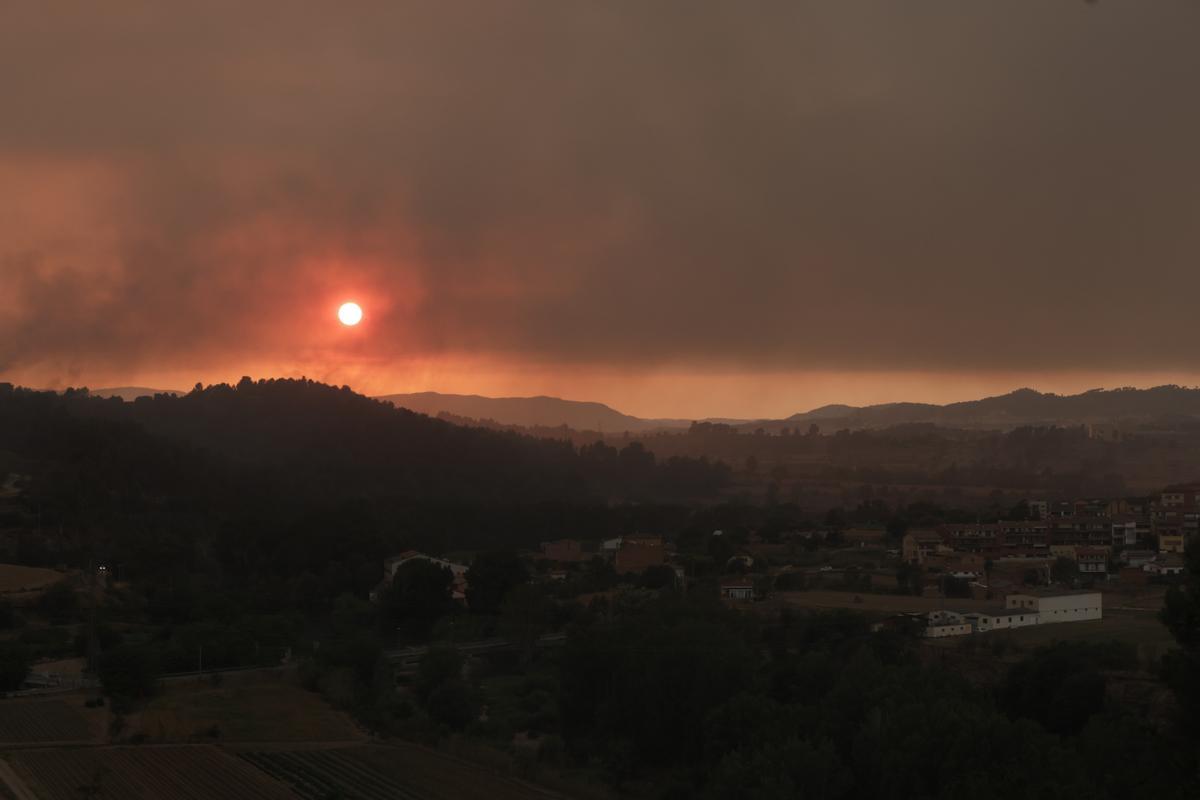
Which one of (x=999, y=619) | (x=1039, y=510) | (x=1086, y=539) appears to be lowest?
(x=999, y=619)

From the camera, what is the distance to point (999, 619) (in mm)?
24422

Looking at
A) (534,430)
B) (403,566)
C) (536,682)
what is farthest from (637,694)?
(534,430)

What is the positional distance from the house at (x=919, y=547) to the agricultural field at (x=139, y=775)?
2048 centimetres

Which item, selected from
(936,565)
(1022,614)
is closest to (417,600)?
(936,565)

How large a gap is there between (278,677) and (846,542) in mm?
20358

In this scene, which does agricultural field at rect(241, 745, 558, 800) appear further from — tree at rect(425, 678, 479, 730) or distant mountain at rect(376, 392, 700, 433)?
distant mountain at rect(376, 392, 700, 433)

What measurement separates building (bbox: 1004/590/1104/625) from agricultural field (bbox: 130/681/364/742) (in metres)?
13.4

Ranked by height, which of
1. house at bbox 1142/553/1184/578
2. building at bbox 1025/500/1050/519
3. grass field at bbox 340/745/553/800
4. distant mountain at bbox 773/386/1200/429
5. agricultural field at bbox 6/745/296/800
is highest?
distant mountain at bbox 773/386/1200/429

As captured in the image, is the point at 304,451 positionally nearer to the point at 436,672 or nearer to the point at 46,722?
the point at 436,672

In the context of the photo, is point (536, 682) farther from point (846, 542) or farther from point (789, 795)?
point (846, 542)

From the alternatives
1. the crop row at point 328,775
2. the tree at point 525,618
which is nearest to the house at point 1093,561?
the tree at point 525,618

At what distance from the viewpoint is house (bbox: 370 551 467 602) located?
3369 centimetres

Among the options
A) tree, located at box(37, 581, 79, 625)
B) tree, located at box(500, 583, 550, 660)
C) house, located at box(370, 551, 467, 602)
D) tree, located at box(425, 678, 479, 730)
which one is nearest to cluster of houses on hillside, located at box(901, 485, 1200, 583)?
tree, located at box(500, 583, 550, 660)

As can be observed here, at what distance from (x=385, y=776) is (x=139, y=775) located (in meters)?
3.19
